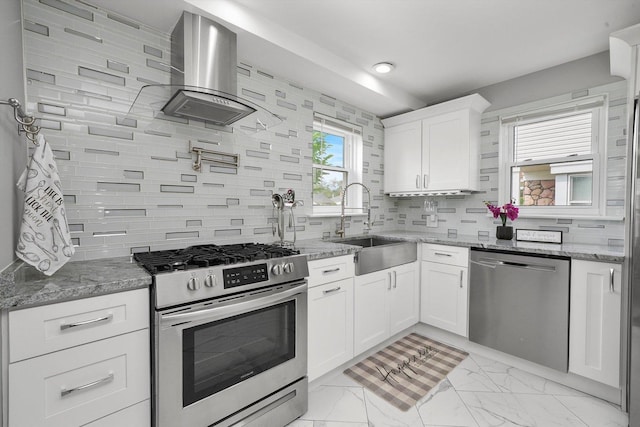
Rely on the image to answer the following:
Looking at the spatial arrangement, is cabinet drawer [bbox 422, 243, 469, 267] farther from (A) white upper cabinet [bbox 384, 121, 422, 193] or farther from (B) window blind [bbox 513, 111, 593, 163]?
(B) window blind [bbox 513, 111, 593, 163]

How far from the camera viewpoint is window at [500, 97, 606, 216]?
247 centimetres

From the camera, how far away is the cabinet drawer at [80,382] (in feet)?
3.29

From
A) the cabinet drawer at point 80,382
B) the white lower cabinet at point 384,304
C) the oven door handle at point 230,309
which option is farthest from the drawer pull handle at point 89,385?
the white lower cabinet at point 384,304

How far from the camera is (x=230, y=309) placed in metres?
→ 1.47

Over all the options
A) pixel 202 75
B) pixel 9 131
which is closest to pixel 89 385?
pixel 9 131

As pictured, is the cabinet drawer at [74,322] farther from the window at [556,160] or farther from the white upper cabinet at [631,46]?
the window at [556,160]

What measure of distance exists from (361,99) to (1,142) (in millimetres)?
2729

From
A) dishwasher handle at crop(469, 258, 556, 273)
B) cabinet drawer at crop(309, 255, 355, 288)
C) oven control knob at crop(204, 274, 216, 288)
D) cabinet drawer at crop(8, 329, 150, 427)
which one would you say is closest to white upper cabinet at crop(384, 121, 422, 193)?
dishwasher handle at crop(469, 258, 556, 273)

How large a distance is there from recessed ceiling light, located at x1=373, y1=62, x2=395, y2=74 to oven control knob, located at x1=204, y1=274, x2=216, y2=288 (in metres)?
2.32

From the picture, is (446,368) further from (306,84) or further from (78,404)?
(306,84)

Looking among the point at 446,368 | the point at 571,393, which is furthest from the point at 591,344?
the point at 446,368

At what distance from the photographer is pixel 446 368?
2.33m

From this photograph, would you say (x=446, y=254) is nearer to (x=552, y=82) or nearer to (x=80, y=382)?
(x=552, y=82)

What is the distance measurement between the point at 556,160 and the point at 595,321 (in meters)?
1.47
